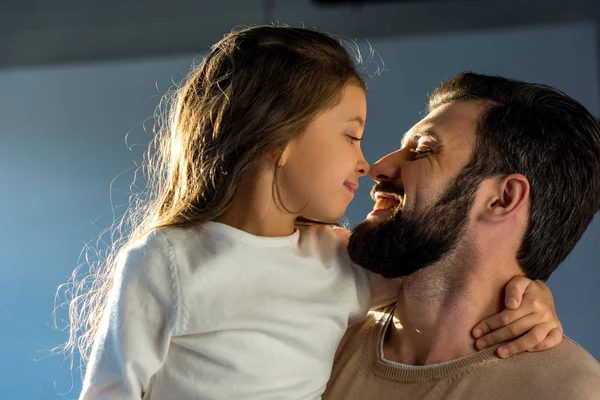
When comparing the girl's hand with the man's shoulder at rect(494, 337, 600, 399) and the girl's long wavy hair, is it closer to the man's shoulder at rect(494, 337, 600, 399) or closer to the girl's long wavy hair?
the man's shoulder at rect(494, 337, 600, 399)

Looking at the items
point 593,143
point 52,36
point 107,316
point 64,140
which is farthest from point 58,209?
point 593,143

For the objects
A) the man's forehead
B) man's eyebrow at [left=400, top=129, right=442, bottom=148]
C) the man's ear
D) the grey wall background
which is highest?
the man's forehead

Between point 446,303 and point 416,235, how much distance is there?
0.51 feet

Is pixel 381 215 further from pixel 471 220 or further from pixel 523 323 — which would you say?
pixel 523 323

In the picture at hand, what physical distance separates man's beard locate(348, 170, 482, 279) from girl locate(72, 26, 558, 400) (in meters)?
0.07

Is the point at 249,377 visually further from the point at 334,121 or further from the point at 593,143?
the point at 593,143

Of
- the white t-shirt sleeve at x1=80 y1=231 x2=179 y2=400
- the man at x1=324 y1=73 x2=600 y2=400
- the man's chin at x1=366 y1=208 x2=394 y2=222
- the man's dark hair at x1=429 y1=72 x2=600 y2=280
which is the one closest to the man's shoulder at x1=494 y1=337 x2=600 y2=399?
the man at x1=324 y1=73 x2=600 y2=400

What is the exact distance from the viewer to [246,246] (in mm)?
1511

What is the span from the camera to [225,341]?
1479 mm

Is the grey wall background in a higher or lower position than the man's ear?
lower

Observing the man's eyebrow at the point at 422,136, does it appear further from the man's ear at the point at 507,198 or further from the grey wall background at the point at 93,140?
the grey wall background at the point at 93,140

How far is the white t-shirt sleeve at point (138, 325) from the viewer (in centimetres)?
145

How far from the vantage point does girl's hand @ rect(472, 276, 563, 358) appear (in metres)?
1.51

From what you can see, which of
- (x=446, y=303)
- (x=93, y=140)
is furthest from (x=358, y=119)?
(x=93, y=140)
